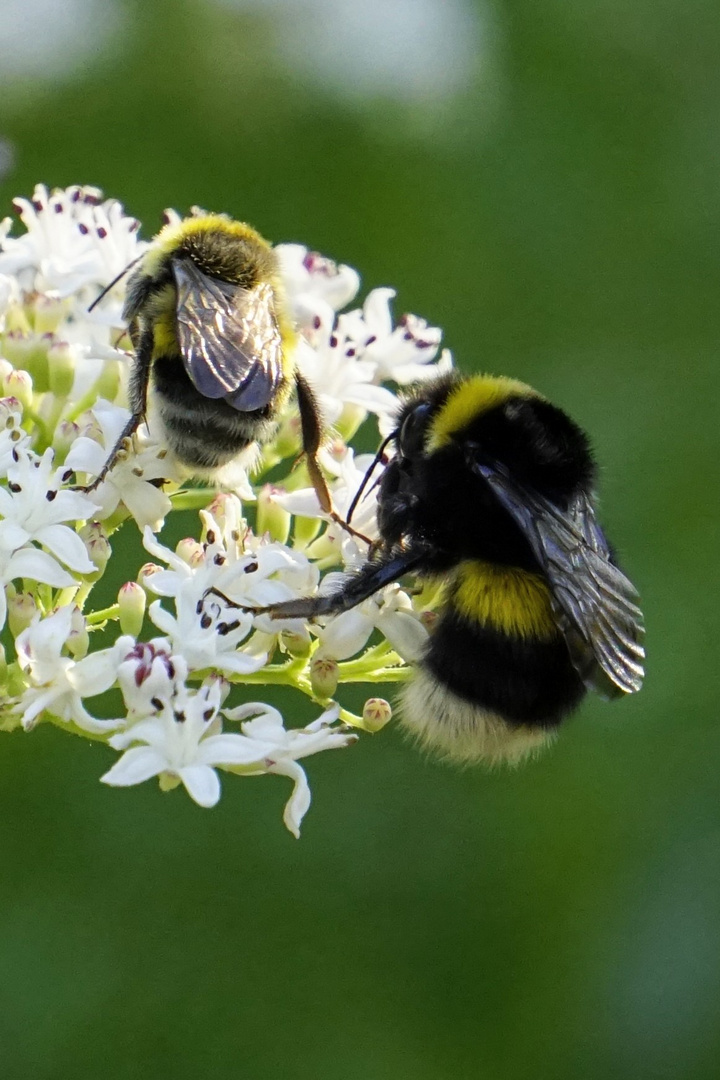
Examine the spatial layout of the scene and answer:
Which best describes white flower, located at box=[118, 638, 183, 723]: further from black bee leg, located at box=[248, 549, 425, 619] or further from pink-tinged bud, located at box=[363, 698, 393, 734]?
pink-tinged bud, located at box=[363, 698, 393, 734]

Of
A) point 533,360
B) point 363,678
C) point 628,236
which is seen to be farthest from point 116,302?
point 628,236

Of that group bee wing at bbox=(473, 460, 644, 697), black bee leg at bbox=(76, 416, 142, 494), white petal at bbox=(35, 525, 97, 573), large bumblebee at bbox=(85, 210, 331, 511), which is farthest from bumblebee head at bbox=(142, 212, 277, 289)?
bee wing at bbox=(473, 460, 644, 697)

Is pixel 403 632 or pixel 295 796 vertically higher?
pixel 403 632

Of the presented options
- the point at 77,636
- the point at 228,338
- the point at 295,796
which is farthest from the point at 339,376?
the point at 295,796

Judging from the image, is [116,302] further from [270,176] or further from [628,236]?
[628,236]

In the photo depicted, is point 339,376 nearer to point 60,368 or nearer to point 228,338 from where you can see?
point 60,368
